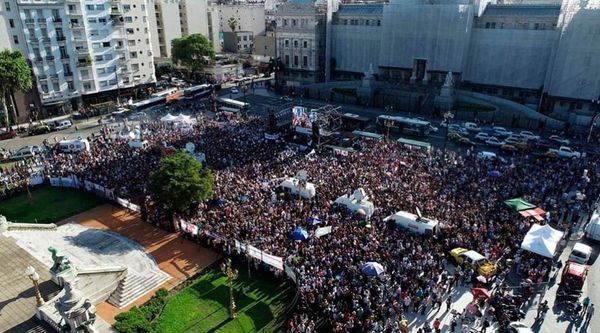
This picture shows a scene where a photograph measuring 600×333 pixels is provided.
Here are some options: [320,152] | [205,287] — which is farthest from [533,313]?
[320,152]

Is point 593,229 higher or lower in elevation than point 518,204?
lower

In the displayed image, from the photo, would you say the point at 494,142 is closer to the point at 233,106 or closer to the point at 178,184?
the point at 178,184

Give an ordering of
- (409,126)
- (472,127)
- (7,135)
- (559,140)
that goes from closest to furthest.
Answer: (559,140)
(409,126)
(472,127)
(7,135)

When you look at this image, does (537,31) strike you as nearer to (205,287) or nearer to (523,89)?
(523,89)

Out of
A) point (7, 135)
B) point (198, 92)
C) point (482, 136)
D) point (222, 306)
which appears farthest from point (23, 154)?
point (482, 136)

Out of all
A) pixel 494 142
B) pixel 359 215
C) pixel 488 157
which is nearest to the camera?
pixel 359 215

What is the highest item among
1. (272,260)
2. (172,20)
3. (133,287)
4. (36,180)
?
(172,20)
